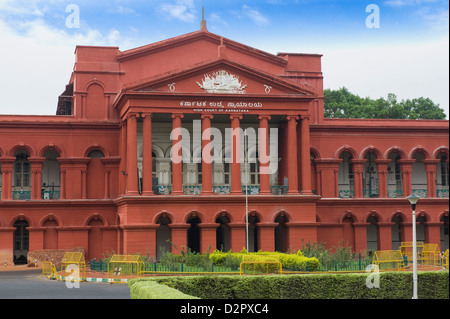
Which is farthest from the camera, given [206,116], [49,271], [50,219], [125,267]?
[50,219]

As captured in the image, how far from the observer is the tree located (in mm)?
71125

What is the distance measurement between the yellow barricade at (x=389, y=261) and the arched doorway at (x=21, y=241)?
21519mm

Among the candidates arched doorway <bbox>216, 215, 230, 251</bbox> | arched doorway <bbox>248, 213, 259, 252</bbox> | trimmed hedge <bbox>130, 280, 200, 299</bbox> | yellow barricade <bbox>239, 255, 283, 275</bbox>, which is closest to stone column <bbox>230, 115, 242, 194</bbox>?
arched doorway <bbox>248, 213, 259, 252</bbox>

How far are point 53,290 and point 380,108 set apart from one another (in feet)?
172

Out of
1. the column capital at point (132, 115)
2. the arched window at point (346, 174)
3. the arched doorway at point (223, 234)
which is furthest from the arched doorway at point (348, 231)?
the column capital at point (132, 115)

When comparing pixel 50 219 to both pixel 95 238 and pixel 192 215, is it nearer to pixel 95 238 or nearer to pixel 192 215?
pixel 95 238

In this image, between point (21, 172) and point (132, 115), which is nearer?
point (132, 115)

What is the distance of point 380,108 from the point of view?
72.7 m

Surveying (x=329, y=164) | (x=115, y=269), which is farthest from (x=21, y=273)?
(x=329, y=164)

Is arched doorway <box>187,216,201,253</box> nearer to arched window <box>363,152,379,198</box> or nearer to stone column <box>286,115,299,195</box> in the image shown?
stone column <box>286,115,299,195</box>

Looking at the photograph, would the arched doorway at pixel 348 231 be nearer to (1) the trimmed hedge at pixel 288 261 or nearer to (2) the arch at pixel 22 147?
(1) the trimmed hedge at pixel 288 261

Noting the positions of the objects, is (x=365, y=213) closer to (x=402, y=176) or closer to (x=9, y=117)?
(x=402, y=176)

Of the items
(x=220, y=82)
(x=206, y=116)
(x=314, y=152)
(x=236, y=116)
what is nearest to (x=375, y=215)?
(x=314, y=152)

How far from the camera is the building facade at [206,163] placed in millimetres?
39406
